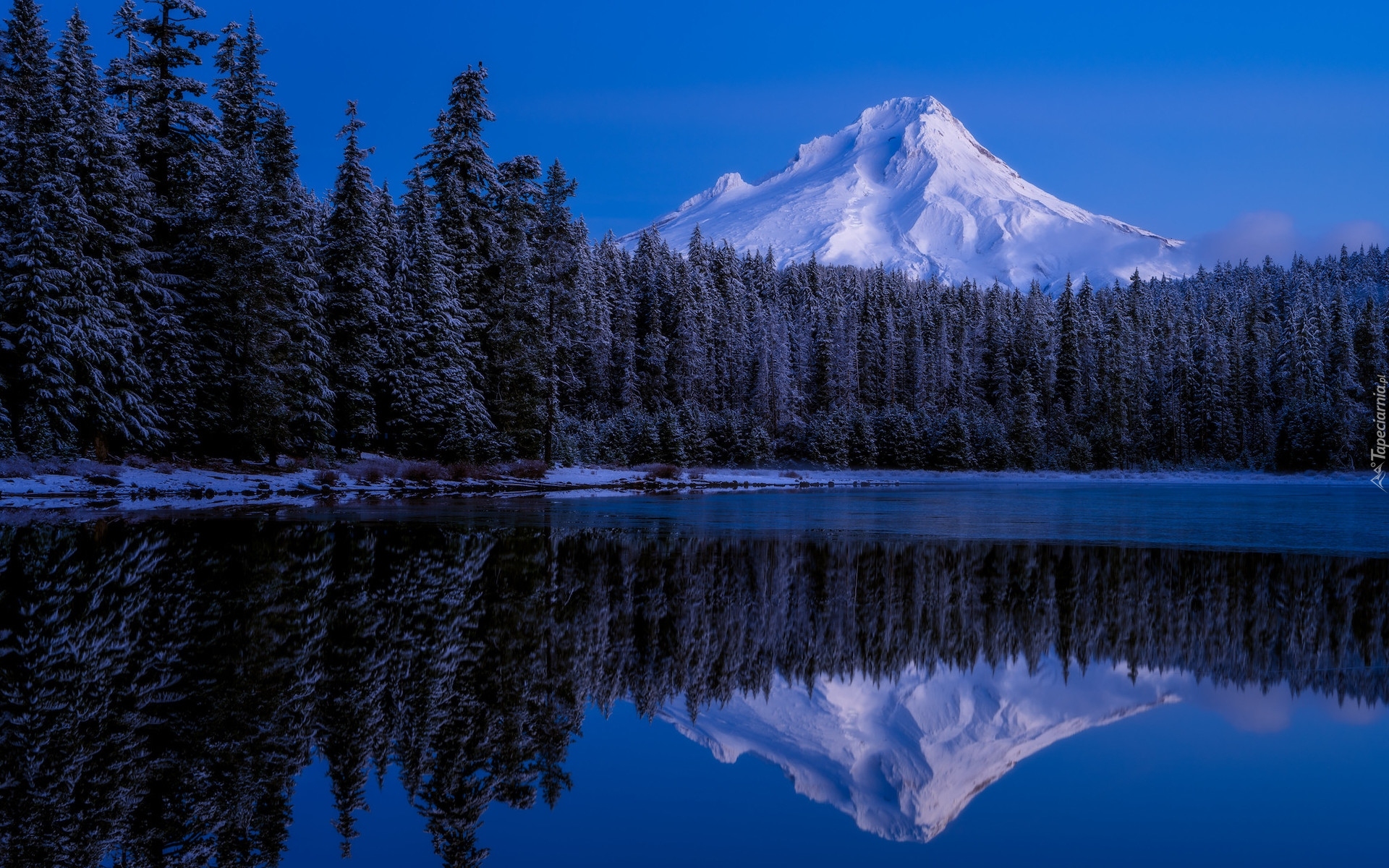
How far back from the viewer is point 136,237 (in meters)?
35.0

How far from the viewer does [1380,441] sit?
4619cm

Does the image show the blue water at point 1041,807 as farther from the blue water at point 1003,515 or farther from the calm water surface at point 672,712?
the blue water at point 1003,515

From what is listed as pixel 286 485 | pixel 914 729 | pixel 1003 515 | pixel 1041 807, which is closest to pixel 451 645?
pixel 914 729

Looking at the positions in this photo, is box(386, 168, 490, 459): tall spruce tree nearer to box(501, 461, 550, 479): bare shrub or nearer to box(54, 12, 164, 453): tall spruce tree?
box(501, 461, 550, 479): bare shrub

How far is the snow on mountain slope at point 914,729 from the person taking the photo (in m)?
6.48

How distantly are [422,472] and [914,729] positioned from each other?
34280 mm

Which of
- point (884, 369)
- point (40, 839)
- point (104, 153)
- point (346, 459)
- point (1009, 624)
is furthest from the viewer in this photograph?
point (884, 369)

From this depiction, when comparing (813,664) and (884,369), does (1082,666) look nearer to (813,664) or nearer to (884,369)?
(813,664)

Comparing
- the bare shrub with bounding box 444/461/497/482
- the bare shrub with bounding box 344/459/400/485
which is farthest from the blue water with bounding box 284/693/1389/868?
the bare shrub with bounding box 444/461/497/482

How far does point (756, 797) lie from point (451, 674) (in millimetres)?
3329

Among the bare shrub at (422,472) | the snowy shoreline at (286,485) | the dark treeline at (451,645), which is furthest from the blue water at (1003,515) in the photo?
the bare shrub at (422,472)

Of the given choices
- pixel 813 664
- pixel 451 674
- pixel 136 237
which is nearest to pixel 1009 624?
pixel 813 664

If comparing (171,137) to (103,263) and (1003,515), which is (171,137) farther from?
(1003,515)

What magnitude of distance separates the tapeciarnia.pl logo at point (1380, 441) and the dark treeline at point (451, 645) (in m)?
31.1
